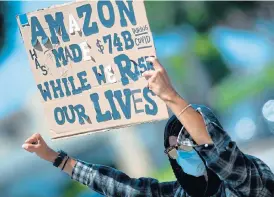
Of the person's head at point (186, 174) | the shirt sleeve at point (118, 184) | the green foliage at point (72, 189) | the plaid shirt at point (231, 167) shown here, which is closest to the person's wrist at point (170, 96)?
the plaid shirt at point (231, 167)

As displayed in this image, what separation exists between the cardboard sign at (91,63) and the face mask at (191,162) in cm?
20

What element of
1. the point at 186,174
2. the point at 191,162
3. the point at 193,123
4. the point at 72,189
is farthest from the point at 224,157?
the point at 72,189

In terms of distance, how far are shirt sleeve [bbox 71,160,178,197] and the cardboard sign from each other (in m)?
0.24

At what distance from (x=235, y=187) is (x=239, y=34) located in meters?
1.10

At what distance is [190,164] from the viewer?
2.20 metres

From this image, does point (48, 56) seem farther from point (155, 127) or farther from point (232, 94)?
Answer: point (232, 94)

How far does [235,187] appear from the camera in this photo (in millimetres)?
2025

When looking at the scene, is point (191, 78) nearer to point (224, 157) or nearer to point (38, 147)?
point (38, 147)

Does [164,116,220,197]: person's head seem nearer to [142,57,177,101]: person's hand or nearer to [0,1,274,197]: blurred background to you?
[142,57,177,101]: person's hand

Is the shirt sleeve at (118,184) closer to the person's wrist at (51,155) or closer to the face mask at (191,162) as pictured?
the person's wrist at (51,155)

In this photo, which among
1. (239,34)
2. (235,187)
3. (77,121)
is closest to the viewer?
(235,187)

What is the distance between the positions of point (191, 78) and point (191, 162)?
33.0 inches

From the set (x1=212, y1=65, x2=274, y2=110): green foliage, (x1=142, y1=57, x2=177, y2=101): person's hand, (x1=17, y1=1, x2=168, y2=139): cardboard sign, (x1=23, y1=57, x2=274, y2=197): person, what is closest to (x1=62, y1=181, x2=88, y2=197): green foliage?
(x1=23, y1=57, x2=274, y2=197): person

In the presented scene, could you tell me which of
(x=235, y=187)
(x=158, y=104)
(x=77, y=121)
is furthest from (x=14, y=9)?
(x=235, y=187)
